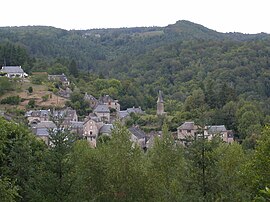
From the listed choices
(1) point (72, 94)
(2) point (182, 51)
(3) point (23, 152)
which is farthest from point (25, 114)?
(2) point (182, 51)

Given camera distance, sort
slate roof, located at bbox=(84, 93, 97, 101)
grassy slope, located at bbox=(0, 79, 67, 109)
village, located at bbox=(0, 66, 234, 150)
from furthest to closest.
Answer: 1. slate roof, located at bbox=(84, 93, 97, 101)
2. grassy slope, located at bbox=(0, 79, 67, 109)
3. village, located at bbox=(0, 66, 234, 150)

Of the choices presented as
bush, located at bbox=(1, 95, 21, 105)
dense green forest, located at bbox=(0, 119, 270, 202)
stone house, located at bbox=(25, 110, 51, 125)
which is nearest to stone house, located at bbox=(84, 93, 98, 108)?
bush, located at bbox=(1, 95, 21, 105)

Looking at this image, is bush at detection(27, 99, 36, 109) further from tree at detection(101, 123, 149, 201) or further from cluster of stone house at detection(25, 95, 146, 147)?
tree at detection(101, 123, 149, 201)

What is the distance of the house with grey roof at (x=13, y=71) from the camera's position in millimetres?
92688

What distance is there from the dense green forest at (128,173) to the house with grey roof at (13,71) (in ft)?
225

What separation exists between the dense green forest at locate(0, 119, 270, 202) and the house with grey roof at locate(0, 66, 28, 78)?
225ft

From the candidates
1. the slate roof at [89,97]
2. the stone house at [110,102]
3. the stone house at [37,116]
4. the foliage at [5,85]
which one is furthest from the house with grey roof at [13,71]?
the stone house at [37,116]

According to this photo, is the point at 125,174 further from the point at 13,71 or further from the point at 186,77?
the point at 186,77

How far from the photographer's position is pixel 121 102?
302ft

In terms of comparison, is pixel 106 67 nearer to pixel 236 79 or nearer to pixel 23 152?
pixel 236 79

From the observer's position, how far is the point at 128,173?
22.3 meters

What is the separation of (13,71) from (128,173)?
75559 mm

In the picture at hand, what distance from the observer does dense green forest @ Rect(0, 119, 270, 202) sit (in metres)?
19.0

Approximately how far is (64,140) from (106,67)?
146 meters
